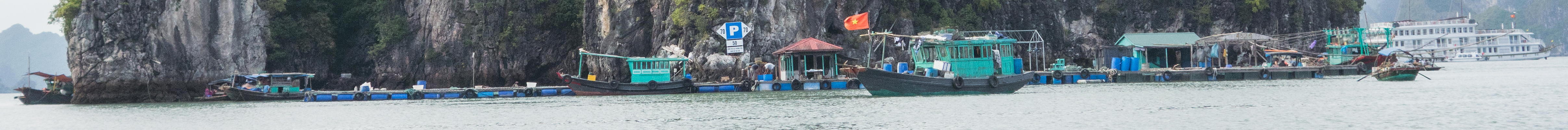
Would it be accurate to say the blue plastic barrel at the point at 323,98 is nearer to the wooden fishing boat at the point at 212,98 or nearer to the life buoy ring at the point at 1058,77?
the wooden fishing boat at the point at 212,98

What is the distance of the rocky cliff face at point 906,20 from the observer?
60.0 metres

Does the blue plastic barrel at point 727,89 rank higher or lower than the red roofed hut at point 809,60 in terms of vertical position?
lower

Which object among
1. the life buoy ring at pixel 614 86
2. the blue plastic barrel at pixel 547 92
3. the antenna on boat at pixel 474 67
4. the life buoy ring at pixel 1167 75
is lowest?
the life buoy ring at pixel 1167 75

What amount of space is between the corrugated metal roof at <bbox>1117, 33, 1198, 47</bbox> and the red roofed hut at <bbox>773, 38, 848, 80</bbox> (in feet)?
62.2

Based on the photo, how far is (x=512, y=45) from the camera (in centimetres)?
6538

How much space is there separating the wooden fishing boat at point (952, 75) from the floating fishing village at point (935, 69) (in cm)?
4

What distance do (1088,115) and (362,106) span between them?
21.1m

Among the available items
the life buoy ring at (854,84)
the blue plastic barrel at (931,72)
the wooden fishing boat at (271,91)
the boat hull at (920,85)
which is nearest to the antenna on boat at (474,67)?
the wooden fishing boat at (271,91)

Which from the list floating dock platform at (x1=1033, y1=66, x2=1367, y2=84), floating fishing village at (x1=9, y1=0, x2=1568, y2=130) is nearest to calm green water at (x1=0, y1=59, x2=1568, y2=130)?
floating fishing village at (x1=9, y1=0, x2=1568, y2=130)

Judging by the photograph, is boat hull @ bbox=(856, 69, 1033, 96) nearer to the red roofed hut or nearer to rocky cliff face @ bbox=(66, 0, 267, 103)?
the red roofed hut

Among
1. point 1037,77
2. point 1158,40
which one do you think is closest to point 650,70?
point 1037,77

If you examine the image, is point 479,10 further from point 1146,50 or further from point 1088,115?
point 1088,115

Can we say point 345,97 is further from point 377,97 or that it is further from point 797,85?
point 797,85

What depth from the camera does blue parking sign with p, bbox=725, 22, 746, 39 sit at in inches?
2331
